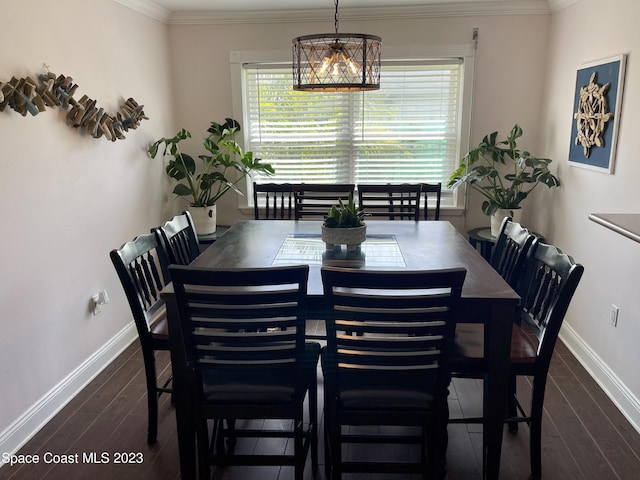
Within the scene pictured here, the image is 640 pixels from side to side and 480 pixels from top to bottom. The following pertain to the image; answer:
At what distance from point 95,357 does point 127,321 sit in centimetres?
46

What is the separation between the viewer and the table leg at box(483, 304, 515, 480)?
183 centimetres

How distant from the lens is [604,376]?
2.77 m

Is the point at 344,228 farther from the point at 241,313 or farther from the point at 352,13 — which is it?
the point at 352,13

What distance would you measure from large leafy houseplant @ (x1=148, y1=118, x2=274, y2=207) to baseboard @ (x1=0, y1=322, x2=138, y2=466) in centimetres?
122

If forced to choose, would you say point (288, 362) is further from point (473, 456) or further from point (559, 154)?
point (559, 154)

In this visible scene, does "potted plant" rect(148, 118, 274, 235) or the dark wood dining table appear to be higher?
"potted plant" rect(148, 118, 274, 235)

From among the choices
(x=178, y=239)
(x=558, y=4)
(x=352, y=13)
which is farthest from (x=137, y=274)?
(x=558, y=4)

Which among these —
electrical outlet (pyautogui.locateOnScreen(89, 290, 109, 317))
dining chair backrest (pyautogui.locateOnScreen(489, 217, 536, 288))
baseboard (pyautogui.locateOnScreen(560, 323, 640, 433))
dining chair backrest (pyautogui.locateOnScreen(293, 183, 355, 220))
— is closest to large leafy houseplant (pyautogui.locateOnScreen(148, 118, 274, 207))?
dining chair backrest (pyautogui.locateOnScreen(293, 183, 355, 220))

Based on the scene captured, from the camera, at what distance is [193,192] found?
394 cm

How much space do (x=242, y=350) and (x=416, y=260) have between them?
3.40ft

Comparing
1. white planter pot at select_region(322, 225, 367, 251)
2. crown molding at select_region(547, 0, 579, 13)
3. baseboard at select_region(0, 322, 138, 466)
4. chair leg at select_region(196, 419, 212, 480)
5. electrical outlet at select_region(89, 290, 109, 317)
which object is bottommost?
baseboard at select_region(0, 322, 138, 466)

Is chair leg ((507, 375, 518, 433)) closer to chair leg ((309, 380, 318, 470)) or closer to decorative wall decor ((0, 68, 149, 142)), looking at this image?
chair leg ((309, 380, 318, 470))

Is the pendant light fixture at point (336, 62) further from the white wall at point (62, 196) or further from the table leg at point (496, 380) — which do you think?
the white wall at point (62, 196)

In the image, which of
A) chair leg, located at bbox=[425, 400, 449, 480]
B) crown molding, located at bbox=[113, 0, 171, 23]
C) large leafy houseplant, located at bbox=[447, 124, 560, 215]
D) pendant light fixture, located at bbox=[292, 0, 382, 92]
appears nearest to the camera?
chair leg, located at bbox=[425, 400, 449, 480]
